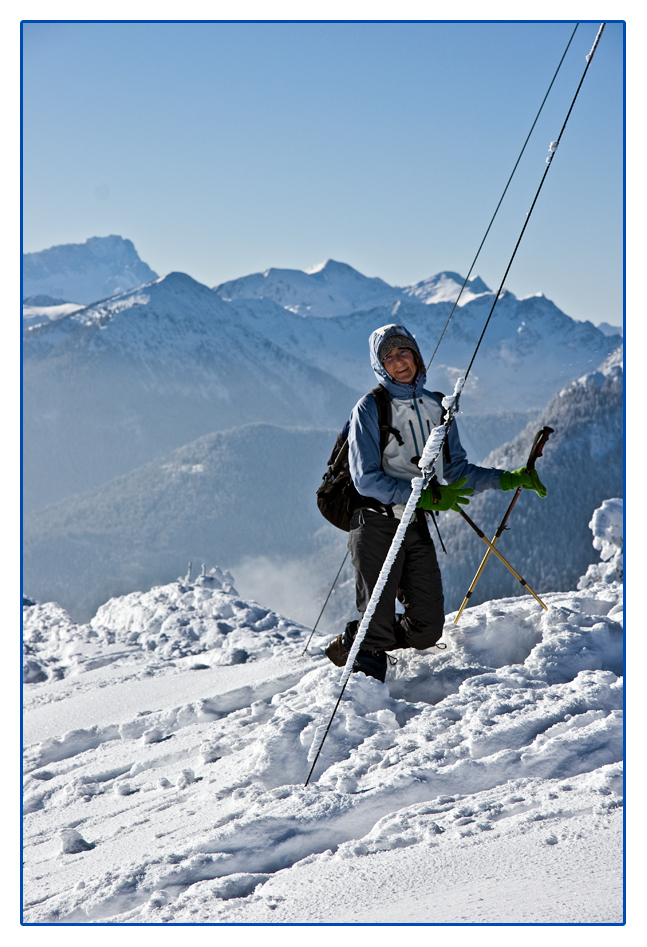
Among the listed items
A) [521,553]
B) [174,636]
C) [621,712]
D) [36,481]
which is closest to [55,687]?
[174,636]

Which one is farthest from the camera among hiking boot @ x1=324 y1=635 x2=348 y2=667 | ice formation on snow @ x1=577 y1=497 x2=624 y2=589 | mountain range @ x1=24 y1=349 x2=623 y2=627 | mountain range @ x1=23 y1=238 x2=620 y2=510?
mountain range @ x1=23 y1=238 x2=620 y2=510

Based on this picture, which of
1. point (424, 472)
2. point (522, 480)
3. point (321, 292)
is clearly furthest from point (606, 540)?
point (321, 292)

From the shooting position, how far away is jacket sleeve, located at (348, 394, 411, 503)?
3025 millimetres

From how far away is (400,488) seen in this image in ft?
9.89

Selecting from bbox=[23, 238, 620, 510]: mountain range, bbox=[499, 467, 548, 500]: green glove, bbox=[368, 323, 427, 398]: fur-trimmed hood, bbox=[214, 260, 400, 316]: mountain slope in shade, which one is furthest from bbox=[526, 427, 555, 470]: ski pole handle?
bbox=[214, 260, 400, 316]: mountain slope in shade

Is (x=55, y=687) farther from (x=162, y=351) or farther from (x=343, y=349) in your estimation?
(x=343, y=349)

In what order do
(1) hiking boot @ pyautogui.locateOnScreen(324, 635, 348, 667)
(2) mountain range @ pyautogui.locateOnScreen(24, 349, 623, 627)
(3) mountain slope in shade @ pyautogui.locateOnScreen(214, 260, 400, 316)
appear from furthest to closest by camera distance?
1. (3) mountain slope in shade @ pyautogui.locateOnScreen(214, 260, 400, 316)
2. (2) mountain range @ pyautogui.locateOnScreen(24, 349, 623, 627)
3. (1) hiking boot @ pyautogui.locateOnScreen(324, 635, 348, 667)

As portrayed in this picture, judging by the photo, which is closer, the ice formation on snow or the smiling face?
the smiling face

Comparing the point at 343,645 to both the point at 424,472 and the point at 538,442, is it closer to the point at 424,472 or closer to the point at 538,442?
the point at 424,472

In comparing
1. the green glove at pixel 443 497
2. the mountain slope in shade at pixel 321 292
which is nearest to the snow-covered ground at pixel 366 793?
the green glove at pixel 443 497

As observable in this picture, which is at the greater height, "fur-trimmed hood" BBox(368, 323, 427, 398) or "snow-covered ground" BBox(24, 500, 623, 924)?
"fur-trimmed hood" BBox(368, 323, 427, 398)

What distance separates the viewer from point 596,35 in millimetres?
3148

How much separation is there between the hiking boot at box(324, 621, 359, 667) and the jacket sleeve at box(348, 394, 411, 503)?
77 centimetres

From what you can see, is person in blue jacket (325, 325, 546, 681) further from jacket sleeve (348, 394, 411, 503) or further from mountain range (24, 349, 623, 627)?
mountain range (24, 349, 623, 627)
